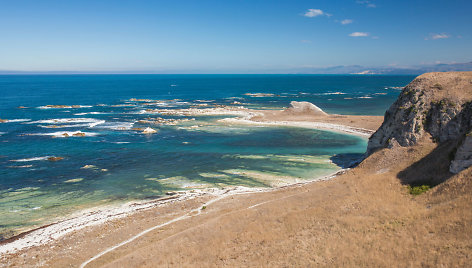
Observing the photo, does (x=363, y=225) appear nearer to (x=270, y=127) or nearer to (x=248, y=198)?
(x=248, y=198)

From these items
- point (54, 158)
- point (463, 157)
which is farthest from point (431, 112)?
point (54, 158)

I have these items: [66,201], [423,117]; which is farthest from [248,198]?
[423,117]

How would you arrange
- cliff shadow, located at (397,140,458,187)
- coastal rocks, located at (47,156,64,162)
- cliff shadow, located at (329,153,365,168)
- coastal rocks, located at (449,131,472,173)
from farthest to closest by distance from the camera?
coastal rocks, located at (47,156,64,162)
cliff shadow, located at (329,153,365,168)
cliff shadow, located at (397,140,458,187)
coastal rocks, located at (449,131,472,173)

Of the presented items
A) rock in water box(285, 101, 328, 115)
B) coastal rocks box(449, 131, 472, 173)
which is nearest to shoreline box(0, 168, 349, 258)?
coastal rocks box(449, 131, 472, 173)

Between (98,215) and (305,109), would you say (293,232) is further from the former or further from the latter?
(305,109)

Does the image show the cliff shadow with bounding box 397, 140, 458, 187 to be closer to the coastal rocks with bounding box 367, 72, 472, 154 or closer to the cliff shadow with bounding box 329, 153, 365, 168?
the coastal rocks with bounding box 367, 72, 472, 154

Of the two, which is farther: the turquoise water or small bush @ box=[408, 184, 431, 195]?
the turquoise water
